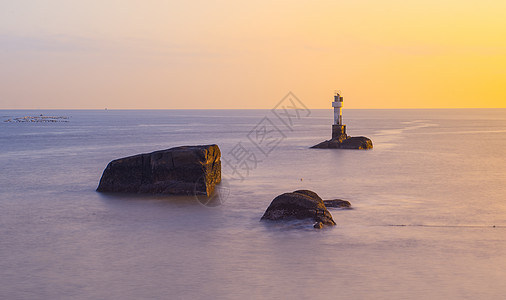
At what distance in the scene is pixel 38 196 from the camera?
28.2 m

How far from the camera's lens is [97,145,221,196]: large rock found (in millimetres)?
25797

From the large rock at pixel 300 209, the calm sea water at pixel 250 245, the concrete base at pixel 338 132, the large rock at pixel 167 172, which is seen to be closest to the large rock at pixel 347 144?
the concrete base at pixel 338 132

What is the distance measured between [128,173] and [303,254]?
13132mm

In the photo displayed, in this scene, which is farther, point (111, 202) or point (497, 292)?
point (111, 202)

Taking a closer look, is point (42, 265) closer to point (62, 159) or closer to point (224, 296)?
point (224, 296)

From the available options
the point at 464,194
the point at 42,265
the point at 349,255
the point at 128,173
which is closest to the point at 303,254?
the point at 349,255

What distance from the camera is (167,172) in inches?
1035

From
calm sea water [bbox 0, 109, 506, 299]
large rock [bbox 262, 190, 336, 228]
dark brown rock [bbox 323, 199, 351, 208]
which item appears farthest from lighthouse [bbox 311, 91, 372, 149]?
large rock [bbox 262, 190, 336, 228]

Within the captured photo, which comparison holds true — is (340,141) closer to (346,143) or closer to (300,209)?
(346,143)

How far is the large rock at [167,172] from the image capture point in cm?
2580

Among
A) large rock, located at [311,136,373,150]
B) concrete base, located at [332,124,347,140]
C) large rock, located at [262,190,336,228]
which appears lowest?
large rock, located at [311,136,373,150]

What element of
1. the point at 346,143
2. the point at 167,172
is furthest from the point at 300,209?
the point at 346,143

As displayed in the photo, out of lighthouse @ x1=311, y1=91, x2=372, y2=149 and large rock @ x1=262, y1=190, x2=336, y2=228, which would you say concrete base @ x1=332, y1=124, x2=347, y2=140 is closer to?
lighthouse @ x1=311, y1=91, x2=372, y2=149

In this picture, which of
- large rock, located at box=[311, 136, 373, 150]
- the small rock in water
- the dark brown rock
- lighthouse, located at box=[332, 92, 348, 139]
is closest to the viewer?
the small rock in water
